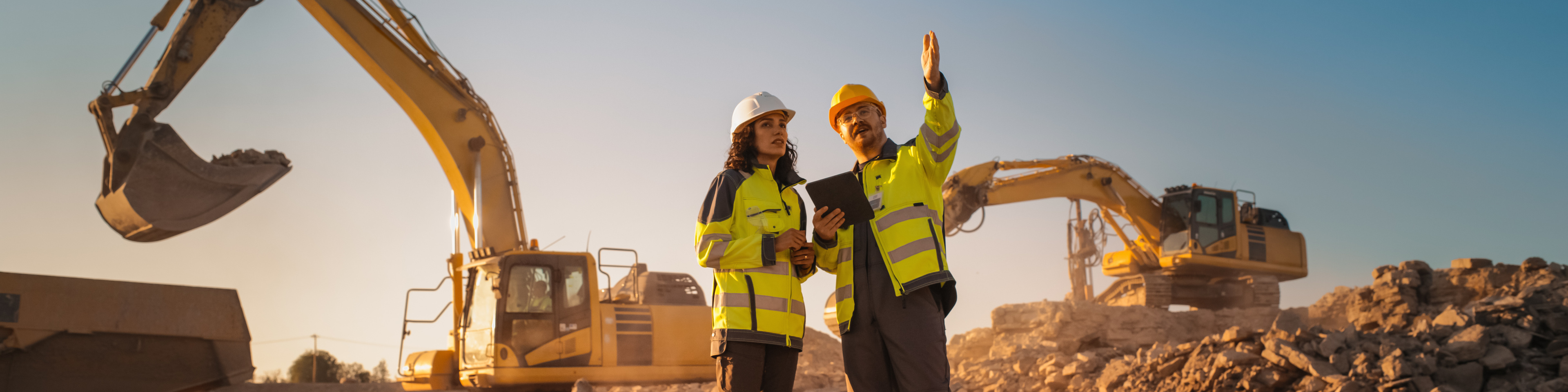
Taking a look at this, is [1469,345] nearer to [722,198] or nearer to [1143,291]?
[722,198]

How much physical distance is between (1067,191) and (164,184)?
1246 centimetres

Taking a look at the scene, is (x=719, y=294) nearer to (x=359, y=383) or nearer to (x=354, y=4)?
(x=359, y=383)

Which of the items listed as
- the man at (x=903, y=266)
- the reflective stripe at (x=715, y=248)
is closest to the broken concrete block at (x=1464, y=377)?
the man at (x=903, y=266)

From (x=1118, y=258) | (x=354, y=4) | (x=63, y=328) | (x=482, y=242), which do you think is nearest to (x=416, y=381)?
(x=482, y=242)

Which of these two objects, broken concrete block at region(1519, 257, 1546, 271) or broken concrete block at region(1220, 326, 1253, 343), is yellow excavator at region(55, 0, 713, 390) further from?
broken concrete block at region(1519, 257, 1546, 271)

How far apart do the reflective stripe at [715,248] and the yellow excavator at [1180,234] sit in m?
11.7

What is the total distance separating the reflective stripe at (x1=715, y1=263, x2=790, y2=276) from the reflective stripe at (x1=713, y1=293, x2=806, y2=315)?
0.08 meters

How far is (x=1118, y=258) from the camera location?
16.8 m

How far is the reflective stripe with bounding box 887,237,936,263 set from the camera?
335cm

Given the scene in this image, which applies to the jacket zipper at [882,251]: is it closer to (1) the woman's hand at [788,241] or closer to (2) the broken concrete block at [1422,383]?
(1) the woman's hand at [788,241]

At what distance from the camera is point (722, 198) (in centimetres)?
334

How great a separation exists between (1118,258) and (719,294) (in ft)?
49.0

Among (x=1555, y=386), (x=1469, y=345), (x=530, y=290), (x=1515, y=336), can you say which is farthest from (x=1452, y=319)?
(x=530, y=290)

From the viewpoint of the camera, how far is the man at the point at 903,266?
3.31 metres
